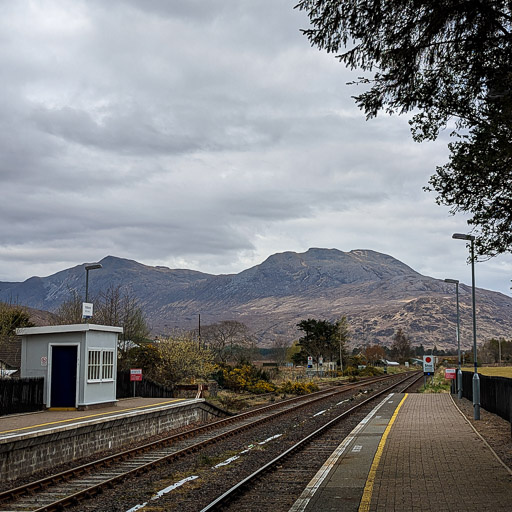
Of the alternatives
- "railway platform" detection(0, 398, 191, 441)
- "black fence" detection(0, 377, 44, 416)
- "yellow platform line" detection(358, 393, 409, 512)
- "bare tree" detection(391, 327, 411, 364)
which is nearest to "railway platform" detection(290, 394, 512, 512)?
"yellow platform line" detection(358, 393, 409, 512)

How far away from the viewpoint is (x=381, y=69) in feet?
37.4

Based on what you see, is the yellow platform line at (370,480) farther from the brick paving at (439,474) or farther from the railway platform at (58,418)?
the railway platform at (58,418)

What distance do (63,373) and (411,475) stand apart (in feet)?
48.6

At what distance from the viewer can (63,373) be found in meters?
23.4

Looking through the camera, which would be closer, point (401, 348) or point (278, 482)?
point (278, 482)

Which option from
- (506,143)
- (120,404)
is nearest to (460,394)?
(120,404)

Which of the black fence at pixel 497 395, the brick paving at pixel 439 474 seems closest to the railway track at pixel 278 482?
the brick paving at pixel 439 474

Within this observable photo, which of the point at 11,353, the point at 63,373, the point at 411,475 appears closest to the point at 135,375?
the point at 63,373

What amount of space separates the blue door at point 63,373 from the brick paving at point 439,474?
1126 centimetres

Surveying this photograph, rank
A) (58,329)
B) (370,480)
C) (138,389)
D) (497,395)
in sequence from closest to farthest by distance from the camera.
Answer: (370,480), (58,329), (497,395), (138,389)

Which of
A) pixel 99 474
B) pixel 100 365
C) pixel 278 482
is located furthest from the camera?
pixel 100 365

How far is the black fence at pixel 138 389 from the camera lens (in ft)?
97.8

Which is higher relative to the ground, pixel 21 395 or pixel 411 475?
pixel 21 395

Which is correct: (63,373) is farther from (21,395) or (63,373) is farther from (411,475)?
(411,475)
